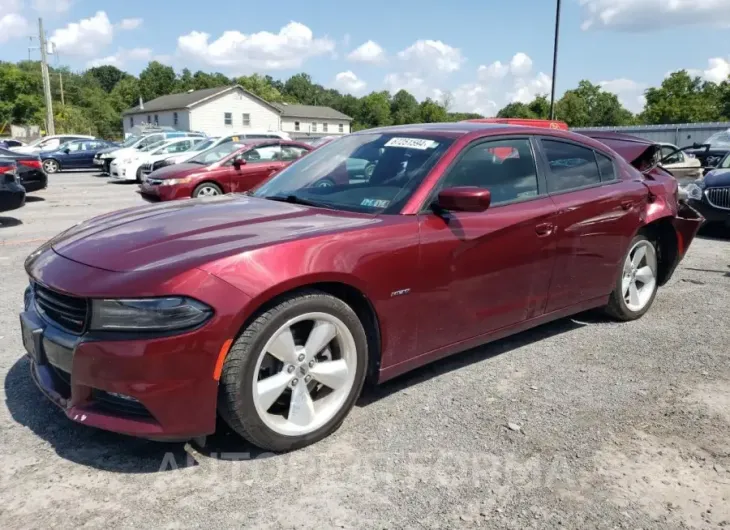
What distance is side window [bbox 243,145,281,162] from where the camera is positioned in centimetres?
1368

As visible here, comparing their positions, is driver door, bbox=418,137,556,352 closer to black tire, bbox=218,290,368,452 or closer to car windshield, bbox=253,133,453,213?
car windshield, bbox=253,133,453,213

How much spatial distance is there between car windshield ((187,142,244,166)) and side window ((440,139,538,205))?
33.4ft

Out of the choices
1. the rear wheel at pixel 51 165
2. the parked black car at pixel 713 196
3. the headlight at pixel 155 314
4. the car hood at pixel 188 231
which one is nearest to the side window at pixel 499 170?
the car hood at pixel 188 231

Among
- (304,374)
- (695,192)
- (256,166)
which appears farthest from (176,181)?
(304,374)

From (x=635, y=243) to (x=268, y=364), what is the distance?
3.43 metres

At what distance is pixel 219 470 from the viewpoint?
2922mm

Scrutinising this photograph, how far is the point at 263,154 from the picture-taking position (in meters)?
13.8

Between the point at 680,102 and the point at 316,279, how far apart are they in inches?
3283

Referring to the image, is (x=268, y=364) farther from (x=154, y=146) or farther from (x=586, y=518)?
(x=154, y=146)

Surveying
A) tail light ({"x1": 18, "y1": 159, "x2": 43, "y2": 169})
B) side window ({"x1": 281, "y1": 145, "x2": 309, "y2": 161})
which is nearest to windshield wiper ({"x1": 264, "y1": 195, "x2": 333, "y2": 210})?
side window ({"x1": 281, "y1": 145, "x2": 309, "y2": 161})

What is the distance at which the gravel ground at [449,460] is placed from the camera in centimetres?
261

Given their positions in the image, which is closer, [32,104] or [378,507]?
[378,507]

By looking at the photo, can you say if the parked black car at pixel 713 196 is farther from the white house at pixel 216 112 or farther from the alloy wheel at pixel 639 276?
the white house at pixel 216 112

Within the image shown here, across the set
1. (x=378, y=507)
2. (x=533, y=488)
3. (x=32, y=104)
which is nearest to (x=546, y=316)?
(x=533, y=488)
